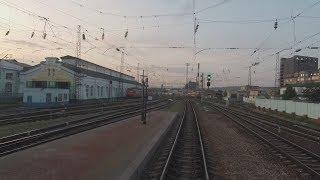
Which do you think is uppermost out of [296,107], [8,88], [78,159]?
[8,88]

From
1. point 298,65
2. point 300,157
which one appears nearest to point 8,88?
point 300,157

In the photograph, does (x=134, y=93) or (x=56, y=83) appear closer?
(x=56, y=83)

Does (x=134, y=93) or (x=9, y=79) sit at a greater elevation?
(x=9, y=79)

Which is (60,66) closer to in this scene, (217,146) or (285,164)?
(217,146)

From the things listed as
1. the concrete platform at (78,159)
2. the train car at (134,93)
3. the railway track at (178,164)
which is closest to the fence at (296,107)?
the railway track at (178,164)

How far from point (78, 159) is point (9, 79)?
72273 mm

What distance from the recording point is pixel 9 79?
84.9m

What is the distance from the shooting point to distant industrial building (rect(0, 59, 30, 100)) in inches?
3223

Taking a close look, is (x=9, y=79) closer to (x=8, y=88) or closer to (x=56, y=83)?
(x=8, y=88)

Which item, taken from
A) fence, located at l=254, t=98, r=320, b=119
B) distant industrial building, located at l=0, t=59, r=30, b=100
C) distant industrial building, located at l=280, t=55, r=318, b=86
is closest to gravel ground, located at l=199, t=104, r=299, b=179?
fence, located at l=254, t=98, r=320, b=119

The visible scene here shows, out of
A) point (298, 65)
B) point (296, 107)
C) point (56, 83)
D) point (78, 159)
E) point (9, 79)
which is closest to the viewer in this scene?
point (78, 159)

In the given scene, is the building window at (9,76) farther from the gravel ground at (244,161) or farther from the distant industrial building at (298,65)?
the distant industrial building at (298,65)

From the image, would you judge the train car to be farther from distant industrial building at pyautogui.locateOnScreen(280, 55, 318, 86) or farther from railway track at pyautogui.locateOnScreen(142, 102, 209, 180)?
railway track at pyautogui.locateOnScreen(142, 102, 209, 180)

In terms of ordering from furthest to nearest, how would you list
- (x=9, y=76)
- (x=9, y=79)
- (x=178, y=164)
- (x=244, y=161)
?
(x=9, y=79) < (x=9, y=76) < (x=244, y=161) < (x=178, y=164)
